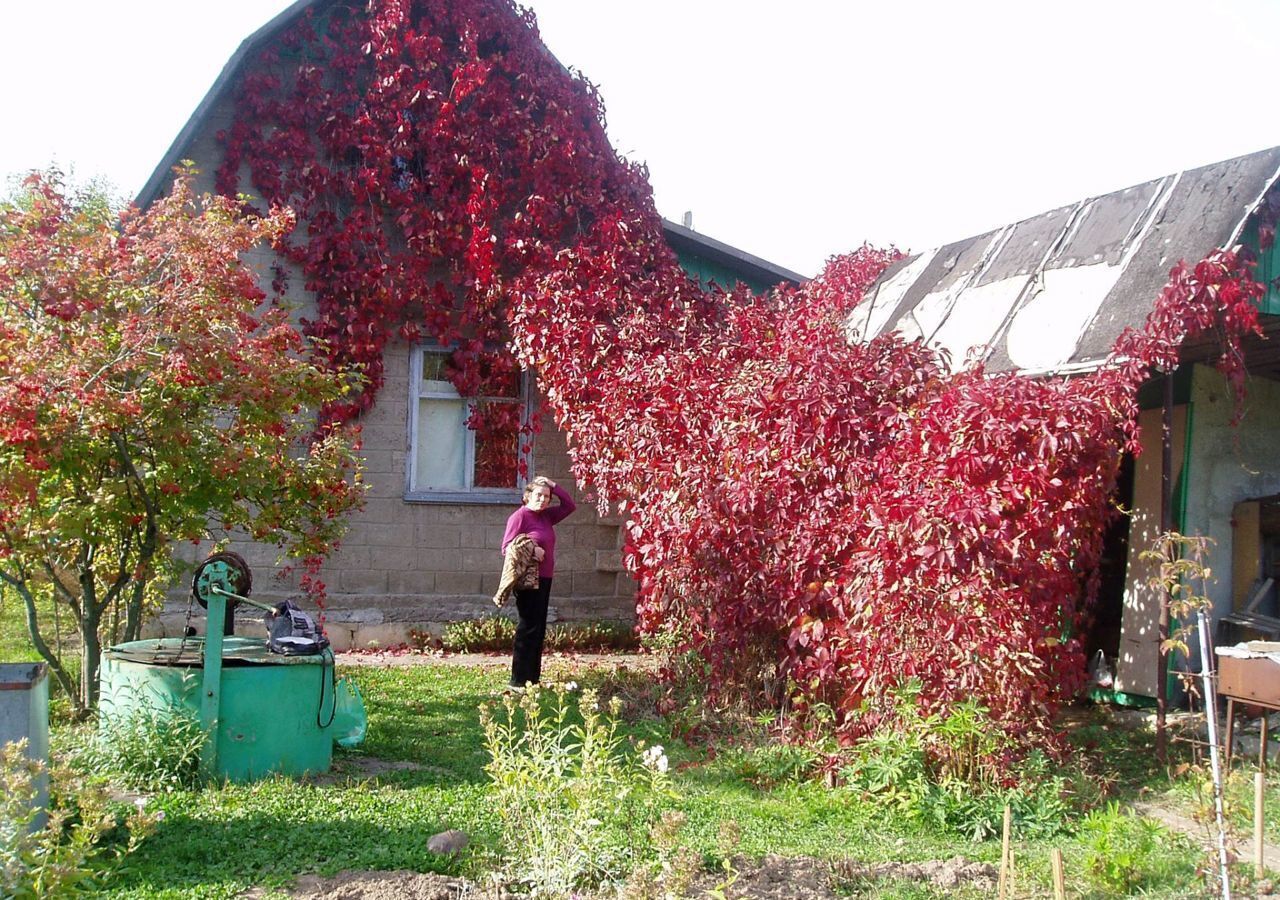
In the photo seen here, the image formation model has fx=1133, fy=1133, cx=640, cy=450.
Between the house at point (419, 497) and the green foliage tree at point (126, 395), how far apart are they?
3.34m

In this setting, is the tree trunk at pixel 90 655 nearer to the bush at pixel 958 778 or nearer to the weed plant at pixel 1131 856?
the bush at pixel 958 778

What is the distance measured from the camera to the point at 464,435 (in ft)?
36.5

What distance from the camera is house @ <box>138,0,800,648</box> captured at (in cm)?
1057

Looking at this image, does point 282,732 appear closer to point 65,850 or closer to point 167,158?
point 65,850

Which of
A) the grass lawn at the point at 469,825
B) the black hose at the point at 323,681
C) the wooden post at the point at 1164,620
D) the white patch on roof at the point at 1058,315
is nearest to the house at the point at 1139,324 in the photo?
the white patch on roof at the point at 1058,315

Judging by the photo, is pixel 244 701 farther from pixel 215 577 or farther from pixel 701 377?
pixel 701 377

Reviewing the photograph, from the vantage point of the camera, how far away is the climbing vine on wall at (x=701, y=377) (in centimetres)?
566

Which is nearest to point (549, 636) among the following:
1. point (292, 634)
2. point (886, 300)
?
point (886, 300)

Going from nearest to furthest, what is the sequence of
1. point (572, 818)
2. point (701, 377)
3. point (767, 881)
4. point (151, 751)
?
1. point (572, 818)
2. point (767, 881)
3. point (151, 751)
4. point (701, 377)

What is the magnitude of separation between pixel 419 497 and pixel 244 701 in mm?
5206

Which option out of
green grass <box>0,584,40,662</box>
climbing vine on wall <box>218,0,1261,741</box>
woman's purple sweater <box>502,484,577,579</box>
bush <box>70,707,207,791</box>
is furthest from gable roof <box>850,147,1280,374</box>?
green grass <box>0,584,40,662</box>

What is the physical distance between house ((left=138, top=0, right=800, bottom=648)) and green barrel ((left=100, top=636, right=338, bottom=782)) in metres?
4.67

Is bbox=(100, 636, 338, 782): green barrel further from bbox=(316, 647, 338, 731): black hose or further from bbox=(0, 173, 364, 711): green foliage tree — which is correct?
bbox=(0, 173, 364, 711): green foliage tree

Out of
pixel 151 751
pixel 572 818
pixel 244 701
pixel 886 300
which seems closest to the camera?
pixel 572 818
